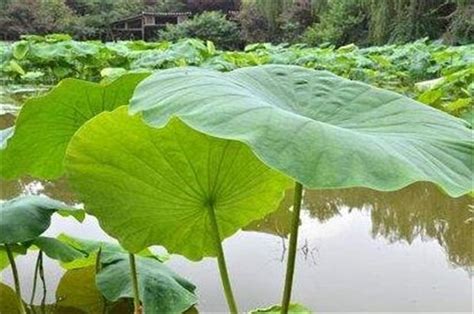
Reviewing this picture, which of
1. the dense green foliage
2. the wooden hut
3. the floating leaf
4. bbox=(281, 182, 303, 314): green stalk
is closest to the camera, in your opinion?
bbox=(281, 182, 303, 314): green stalk

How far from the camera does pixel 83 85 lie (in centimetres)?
99

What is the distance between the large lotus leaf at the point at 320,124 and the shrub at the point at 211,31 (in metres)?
21.4

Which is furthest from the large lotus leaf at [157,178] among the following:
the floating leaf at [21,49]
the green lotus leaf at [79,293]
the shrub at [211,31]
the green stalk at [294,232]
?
the shrub at [211,31]

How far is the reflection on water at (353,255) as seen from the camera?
1.41 metres

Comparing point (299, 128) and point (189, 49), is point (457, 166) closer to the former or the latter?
point (299, 128)

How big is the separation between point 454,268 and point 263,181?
81cm

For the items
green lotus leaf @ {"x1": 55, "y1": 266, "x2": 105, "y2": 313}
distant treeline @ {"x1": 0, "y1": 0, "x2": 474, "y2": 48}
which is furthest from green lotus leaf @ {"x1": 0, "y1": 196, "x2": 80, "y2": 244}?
distant treeline @ {"x1": 0, "y1": 0, "x2": 474, "y2": 48}

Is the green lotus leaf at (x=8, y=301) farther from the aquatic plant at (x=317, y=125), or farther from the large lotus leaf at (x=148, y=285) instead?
the aquatic plant at (x=317, y=125)

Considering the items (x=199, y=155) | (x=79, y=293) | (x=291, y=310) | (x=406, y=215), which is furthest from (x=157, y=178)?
(x=406, y=215)

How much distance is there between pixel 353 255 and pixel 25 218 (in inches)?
33.5

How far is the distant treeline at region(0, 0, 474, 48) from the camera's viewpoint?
15.2 metres

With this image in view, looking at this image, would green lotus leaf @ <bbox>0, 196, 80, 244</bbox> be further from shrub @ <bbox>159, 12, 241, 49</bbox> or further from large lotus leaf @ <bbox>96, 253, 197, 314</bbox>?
shrub @ <bbox>159, 12, 241, 49</bbox>

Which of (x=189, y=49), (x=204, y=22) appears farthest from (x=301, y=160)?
(x=204, y=22)

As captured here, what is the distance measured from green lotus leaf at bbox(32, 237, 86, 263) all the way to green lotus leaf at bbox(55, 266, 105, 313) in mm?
194
